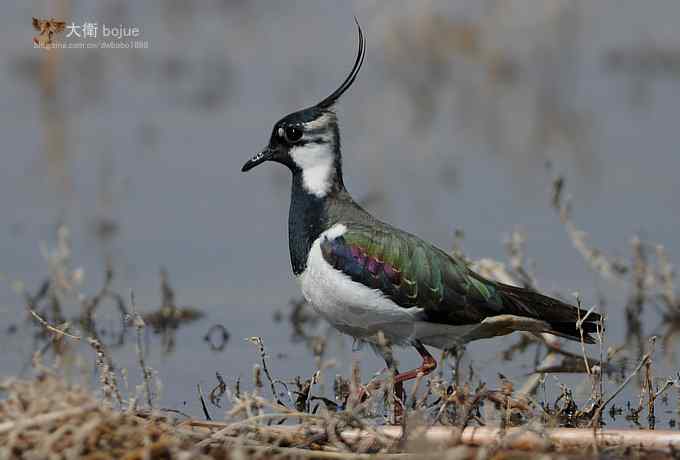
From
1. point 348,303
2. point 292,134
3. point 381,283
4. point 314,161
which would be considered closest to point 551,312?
point 381,283

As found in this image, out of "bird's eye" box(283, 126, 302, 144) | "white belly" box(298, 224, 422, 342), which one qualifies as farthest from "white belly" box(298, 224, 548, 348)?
"bird's eye" box(283, 126, 302, 144)

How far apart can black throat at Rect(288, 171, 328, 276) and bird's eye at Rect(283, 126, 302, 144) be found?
0.15m

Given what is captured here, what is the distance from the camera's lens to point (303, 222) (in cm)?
602

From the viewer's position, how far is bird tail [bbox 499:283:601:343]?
593 centimetres

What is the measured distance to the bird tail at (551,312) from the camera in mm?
5926

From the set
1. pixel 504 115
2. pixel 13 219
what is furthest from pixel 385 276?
pixel 504 115

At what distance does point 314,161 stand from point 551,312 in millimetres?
1257

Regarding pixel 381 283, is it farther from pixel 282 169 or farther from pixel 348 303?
pixel 282 169

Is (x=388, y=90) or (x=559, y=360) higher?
(x=388, y=90)

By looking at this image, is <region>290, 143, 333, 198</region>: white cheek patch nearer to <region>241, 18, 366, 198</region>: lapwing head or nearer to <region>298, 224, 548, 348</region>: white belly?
<region>241, 18, 366, 198</region>: lapwing head

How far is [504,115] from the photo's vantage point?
13.3m

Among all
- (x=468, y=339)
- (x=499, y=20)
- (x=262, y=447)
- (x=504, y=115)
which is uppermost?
(x=499, y=20)

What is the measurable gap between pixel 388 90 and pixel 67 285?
8.07 meters

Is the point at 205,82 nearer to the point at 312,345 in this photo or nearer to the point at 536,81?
the point at 536,81
